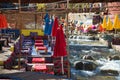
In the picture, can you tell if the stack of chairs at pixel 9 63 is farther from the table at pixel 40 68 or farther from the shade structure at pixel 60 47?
the shade structure at pixel 60 47

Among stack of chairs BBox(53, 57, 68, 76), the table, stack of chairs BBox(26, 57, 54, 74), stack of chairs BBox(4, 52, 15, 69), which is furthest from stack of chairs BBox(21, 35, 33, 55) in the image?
the table

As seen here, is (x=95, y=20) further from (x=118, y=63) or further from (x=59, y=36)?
(x=59, y=36)

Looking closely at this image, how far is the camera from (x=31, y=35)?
1204 inches

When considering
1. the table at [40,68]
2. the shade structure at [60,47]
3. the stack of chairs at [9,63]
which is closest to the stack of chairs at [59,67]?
the table at [40,68]

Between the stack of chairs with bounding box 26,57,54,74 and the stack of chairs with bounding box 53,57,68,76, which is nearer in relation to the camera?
the stack of chairs with bounding box 53,57,68,76

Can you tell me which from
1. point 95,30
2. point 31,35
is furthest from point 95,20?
point 31,35

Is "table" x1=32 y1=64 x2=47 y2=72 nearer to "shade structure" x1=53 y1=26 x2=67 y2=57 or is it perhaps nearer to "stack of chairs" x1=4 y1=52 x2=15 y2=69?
"stack of chairs" x1=4 y1=52 x2=15 y2=69

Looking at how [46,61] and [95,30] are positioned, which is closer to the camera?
[46,61]

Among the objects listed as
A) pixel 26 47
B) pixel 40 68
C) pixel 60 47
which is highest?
pixel 60 47

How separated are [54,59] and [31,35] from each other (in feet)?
49.7

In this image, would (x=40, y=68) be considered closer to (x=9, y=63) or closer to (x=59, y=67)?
(x=59, y=67)

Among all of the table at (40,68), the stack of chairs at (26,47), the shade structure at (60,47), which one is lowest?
the table at (40,68)

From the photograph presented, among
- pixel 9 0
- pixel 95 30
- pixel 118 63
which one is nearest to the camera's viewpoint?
pixel 9 0

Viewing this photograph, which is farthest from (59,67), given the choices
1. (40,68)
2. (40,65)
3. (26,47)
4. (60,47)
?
(26,47)
